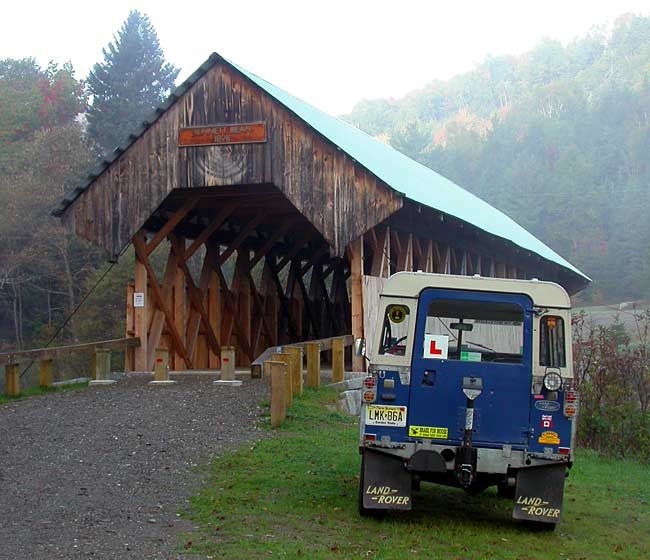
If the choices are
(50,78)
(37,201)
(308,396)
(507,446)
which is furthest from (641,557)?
(50,78)

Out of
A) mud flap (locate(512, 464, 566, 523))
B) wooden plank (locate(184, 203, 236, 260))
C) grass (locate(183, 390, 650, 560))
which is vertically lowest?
grass (locate(183, 390, 650, 560))

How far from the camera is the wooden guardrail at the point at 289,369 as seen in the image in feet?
40.9

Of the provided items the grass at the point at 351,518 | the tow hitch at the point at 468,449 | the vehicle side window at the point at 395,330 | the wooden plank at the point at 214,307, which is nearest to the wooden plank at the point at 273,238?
the wooden plank at the point at 214,307

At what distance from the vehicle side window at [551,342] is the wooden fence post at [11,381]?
10.4 m

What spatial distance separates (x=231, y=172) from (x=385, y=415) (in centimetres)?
1141

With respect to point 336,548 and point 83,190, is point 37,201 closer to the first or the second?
point 83,190

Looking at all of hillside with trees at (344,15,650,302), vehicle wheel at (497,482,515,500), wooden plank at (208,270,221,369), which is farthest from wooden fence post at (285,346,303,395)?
hillside with trees at (344,15,650,302)

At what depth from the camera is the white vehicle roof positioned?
8.09 metres

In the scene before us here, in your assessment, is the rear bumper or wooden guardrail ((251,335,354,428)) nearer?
the rear bumper

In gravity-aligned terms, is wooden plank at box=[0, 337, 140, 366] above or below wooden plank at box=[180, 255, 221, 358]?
below

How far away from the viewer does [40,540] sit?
279 inches

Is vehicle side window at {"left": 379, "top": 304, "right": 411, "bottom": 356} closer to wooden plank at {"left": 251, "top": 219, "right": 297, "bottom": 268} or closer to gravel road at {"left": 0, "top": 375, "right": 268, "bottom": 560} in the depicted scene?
gravel road at {"left": 0, "top": 375, "right": 268, "bottom": 560}

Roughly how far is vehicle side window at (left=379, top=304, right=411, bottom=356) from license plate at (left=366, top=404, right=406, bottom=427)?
452 mm

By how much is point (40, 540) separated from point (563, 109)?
101784 millimetres
